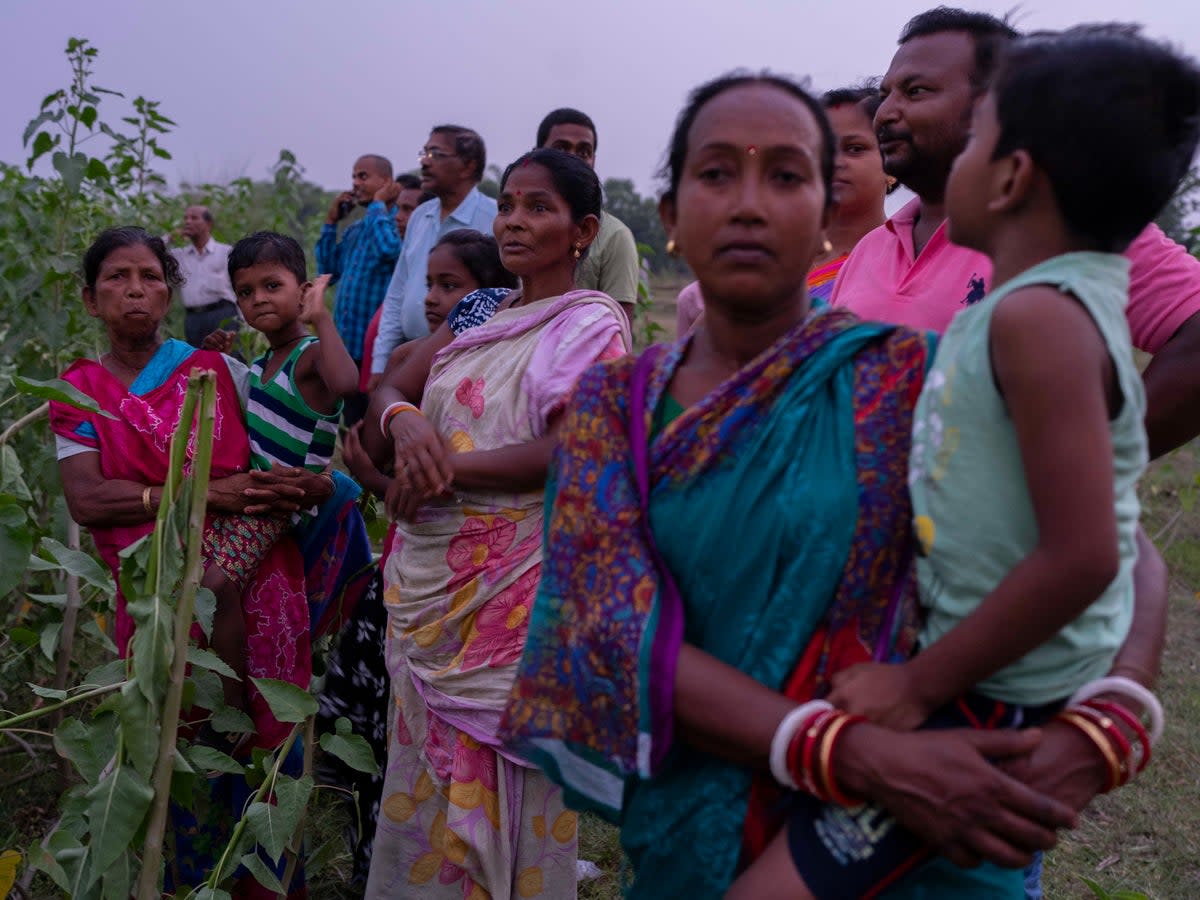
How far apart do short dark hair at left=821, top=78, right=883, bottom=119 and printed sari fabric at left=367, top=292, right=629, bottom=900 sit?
2.60ft

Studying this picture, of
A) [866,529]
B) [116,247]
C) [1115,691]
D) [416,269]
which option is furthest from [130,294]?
[1115,691]

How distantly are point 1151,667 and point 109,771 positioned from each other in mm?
1616

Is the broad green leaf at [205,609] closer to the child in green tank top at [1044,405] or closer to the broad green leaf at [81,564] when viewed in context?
the broad green leaf at [81,564]

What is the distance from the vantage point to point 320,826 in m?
→ 3.38

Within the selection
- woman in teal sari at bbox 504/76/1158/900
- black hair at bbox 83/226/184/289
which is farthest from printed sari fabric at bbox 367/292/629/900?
black hair at bbox 83/226/184/289

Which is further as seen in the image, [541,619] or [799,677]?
[541,619]

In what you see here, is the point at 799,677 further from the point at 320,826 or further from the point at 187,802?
the point at 320,826

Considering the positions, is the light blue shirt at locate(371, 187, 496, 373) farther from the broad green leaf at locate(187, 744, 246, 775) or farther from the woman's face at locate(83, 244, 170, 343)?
the broad green leaf at locate(187, 744, 246, 775)

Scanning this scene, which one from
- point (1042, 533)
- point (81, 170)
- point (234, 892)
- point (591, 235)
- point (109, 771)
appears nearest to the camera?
point (1042, 533)

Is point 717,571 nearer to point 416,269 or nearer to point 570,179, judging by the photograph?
point 570,179

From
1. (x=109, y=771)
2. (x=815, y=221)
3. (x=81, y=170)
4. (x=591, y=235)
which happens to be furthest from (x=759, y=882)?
(x=81, y=170)

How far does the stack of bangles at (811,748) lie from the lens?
115 cm

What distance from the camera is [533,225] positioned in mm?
2432

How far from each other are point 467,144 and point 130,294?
2264 mm
